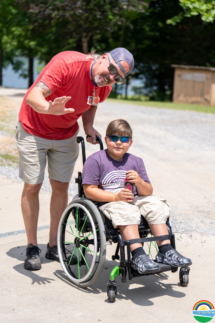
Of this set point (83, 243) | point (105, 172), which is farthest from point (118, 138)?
point (83, 243)

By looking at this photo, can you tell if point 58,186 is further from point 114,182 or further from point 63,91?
point 63,91

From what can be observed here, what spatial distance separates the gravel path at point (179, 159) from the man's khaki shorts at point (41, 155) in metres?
1.47

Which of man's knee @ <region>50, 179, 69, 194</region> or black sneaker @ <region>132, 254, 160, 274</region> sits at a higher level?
man's knee @ <region>50, 179, 69, 194</region>

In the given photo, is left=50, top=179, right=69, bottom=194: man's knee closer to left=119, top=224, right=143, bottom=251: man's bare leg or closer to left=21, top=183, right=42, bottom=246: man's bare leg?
left=21, top=183, right=42, bottom=246: man's bare leg

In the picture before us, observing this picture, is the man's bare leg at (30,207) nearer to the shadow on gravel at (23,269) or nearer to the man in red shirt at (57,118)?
the man in red shirt at (57,118)

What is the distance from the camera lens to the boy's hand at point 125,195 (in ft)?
9.78

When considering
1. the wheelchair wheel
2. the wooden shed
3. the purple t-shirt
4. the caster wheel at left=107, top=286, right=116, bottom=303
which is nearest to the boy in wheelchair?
the purple t-shirt

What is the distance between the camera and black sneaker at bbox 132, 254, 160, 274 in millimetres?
2781

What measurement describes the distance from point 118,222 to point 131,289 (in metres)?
0.56

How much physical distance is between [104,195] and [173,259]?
635 mm

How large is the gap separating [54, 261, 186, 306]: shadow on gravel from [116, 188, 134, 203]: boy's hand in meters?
0.66

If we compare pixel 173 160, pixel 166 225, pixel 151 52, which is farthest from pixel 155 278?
pixel 151 52

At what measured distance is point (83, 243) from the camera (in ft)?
10.6

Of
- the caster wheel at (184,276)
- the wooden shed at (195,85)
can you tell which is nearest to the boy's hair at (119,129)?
the caster wheel at (184,276)
